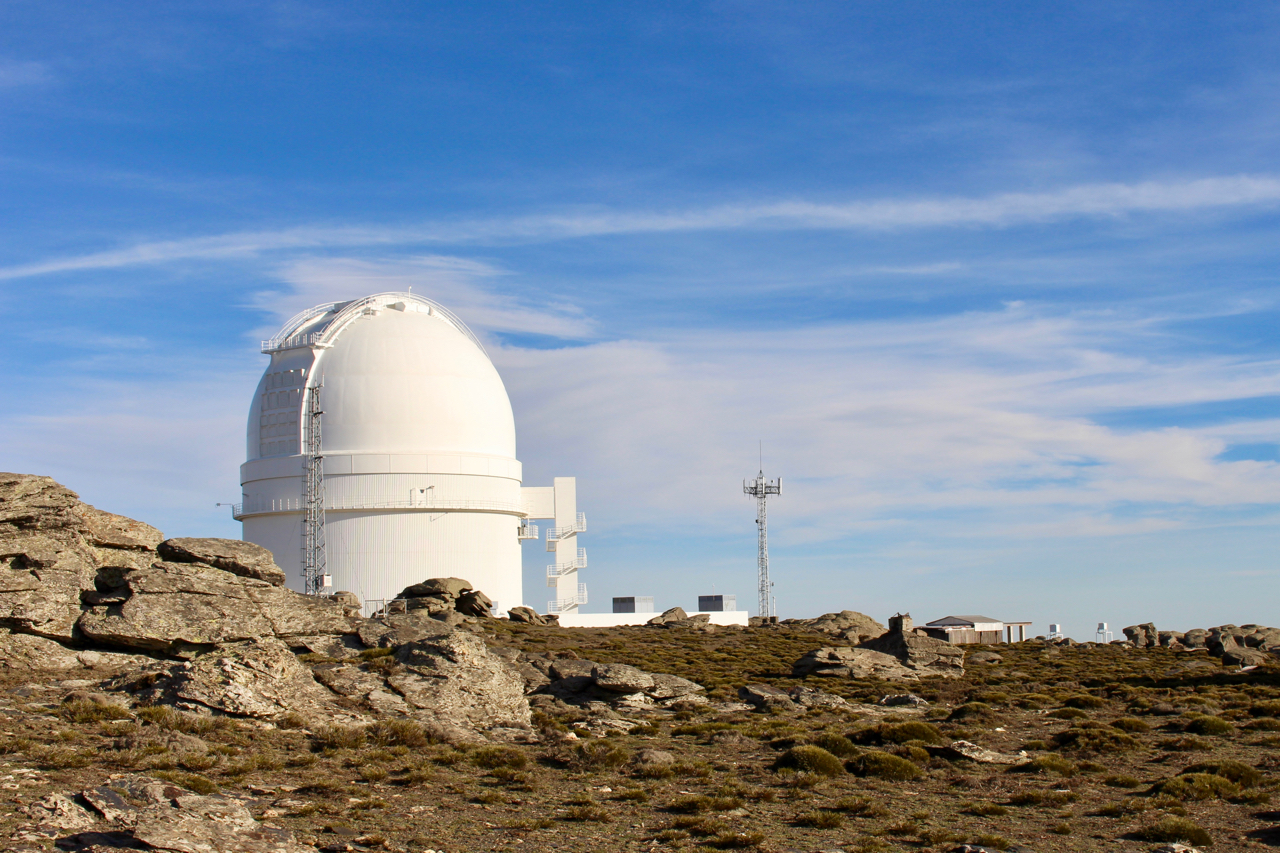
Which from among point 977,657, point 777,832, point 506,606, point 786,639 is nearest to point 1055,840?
point 777,832

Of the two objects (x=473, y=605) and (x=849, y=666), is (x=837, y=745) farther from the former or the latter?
(x=473, y=605)

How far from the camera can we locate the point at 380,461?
44.2 metres

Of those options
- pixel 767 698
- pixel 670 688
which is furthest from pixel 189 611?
pixel 767 698

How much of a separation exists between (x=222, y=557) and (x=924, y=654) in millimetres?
22118

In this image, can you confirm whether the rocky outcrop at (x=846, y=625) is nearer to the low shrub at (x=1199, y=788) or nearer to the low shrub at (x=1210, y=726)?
the low shrub at (x=1210, y=726)

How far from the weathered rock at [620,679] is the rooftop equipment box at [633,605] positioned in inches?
1056

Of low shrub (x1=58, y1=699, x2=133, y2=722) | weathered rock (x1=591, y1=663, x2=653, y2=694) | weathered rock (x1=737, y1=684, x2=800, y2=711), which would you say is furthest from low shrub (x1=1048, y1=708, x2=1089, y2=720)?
low shrub (x1=58, y1=699, x2=133, y2=722)

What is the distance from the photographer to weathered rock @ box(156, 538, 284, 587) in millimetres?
23234

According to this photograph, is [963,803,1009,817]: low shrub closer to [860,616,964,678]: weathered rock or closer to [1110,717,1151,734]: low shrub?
[1110,717,1151,734]: low shrub

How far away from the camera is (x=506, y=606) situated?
47.2 meters

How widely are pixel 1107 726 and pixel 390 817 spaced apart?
15.7 metres

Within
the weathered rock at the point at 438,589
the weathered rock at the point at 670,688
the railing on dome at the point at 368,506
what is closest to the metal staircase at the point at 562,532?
the railing on dome at the point at 368,506

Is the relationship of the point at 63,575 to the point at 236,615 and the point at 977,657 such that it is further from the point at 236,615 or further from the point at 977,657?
the point at 977,657

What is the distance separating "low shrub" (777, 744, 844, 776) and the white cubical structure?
28.9m
